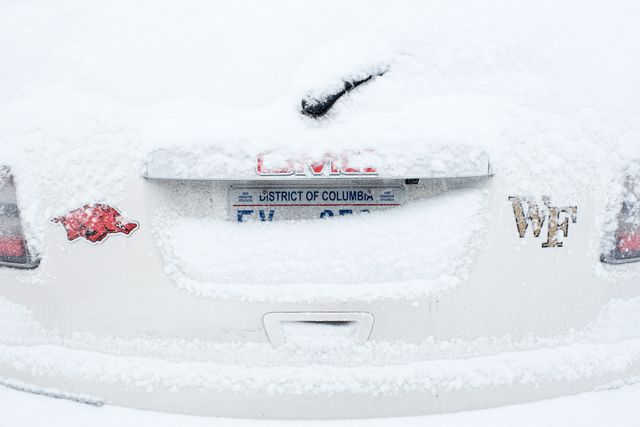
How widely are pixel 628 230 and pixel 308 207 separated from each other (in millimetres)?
862

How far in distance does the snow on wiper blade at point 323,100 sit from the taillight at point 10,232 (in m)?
0.77

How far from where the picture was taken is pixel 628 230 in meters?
1.63

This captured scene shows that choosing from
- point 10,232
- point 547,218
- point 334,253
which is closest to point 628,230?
point 547,218

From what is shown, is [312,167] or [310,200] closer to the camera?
[312,167]

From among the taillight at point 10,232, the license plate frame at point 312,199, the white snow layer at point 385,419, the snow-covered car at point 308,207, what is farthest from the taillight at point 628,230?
the taillight at point 10,232

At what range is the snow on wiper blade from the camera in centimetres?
150

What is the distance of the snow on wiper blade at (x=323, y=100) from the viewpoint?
1.50 metres

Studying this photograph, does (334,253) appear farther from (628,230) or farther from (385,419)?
(628,230)

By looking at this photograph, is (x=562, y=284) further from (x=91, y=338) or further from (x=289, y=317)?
(x=91, y=338)

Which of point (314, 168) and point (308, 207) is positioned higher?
point (314, 168)

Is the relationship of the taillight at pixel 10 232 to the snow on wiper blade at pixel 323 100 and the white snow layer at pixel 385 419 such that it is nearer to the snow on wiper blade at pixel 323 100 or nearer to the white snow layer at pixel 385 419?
the white snow layer at pixel 385 419

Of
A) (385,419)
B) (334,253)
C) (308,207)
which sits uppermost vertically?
(308,207)

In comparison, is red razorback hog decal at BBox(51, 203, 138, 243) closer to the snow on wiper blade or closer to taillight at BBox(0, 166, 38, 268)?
taillight at BBox(0, 166, 38, 268)

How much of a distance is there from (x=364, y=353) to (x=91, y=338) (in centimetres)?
72
